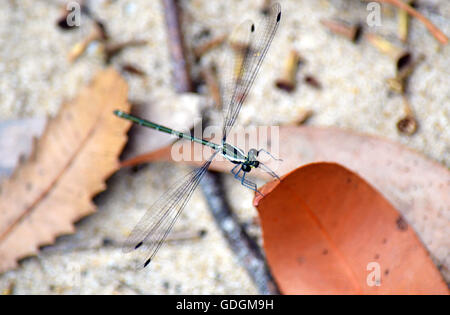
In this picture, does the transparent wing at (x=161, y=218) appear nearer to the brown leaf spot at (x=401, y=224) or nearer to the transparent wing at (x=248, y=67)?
the transparent wing at (x=248, y=67)

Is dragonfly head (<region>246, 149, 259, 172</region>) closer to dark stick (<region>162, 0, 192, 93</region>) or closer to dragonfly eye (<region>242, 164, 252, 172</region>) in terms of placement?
dragonfly eye (<region>242, 164, 252, 172</region>)

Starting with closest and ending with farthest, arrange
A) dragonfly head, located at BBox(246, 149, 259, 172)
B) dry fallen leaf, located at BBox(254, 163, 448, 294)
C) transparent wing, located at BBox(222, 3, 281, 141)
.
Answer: dry fallen leaf, located at BBox(254, 163, 448, 294) < dragonfly head, located at BBox(246, 149, 259, 172) < transparent wing, located at BBox(222, 3, 281, 141)

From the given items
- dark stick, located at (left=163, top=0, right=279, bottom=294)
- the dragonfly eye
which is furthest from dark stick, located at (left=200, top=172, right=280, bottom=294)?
the dragonfly eye

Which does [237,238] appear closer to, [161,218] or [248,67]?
[161,218]

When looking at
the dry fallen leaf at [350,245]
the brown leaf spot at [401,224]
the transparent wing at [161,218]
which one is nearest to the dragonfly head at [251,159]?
the transparent wing at [161,218]

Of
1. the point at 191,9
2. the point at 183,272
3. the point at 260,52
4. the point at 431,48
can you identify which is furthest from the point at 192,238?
the point at 431,48
